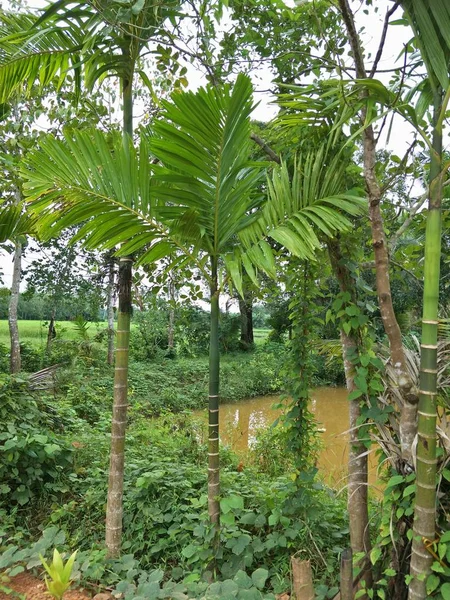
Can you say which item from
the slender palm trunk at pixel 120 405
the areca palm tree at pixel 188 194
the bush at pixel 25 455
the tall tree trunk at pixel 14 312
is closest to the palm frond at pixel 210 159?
the areca palm tree at pixel 188 194

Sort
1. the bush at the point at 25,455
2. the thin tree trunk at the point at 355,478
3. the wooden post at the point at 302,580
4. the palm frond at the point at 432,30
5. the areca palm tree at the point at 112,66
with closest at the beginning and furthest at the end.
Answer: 1. the palm frond at the point at 432,30
2. the wooden post at the point at 302,580
3. the thin tree trunk at the point at 355,478
4. the areca palm tree at the point at 112,66
5. the bush at the point at 25,455

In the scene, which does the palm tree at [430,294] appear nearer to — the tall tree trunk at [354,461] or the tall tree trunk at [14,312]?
the tall tree trunk at [354,461]

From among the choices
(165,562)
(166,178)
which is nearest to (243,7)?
(166,178)

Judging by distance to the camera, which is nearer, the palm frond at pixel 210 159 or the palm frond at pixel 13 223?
the palm frond at pixel 210 159

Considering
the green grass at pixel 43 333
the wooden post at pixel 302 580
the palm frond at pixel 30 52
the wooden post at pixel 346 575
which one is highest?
the palm frond at pixel 30 52

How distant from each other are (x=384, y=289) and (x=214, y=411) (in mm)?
881

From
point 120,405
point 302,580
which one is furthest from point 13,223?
point 302,580

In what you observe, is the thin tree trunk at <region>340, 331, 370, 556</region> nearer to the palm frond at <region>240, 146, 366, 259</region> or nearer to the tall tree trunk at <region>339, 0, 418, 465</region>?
the tall tree trunk at <region>339, 0, 418, 465</region>

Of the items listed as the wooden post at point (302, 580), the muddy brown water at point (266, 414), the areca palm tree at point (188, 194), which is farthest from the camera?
the muddy brown water at point (266, 414)

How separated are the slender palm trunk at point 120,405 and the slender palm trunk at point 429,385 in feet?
4.73

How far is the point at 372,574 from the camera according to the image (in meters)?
1.72

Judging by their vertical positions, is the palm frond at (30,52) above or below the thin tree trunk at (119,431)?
above

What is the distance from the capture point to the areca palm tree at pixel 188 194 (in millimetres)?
1788

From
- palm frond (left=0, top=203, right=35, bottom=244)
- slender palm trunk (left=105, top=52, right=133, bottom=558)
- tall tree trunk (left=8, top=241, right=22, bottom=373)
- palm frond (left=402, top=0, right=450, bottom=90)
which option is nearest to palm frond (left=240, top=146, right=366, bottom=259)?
palm frond (left=402, top=0, right=450, bottom=90)
